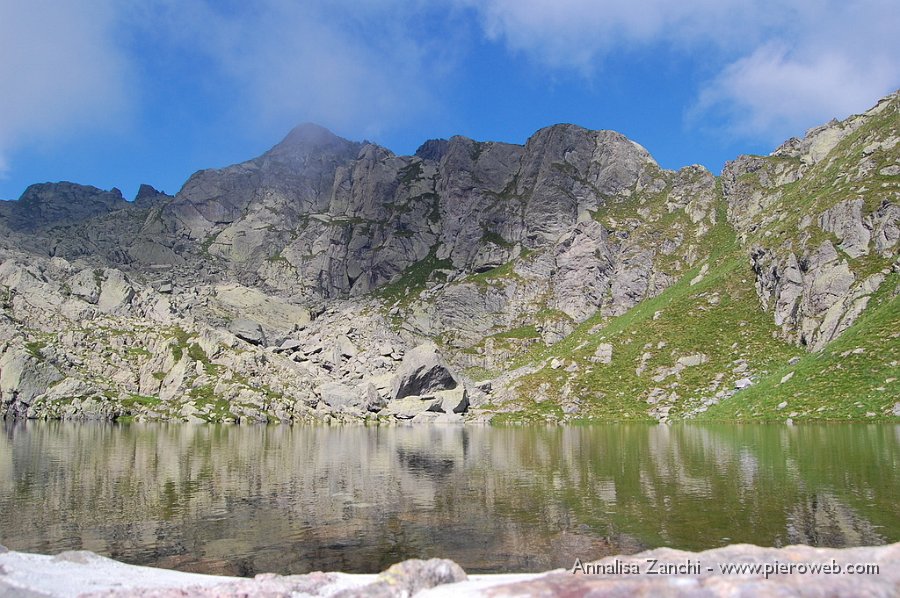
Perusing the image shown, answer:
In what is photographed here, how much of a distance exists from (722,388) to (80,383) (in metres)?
198

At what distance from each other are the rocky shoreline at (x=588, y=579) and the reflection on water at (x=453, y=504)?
29.5 ft

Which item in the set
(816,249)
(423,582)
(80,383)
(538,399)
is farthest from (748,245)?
(80,383)

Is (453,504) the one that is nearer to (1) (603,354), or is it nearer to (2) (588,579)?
(2) (588,579)

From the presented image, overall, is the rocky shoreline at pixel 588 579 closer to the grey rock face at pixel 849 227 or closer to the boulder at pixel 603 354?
the grey rock face at pixel 849 227

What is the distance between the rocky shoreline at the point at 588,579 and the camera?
475 inches

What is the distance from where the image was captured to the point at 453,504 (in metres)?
41.3

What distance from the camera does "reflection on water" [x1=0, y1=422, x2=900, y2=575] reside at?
93.1 ft

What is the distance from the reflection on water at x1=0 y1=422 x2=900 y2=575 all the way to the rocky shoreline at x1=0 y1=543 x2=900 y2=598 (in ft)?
29.5


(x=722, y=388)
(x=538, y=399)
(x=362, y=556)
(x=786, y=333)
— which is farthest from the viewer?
(x=538, y=399)

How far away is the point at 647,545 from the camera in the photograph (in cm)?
2806

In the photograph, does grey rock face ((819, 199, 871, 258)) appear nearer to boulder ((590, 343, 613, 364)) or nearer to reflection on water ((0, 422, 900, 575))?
boulder ((590, 343, 613, 364))

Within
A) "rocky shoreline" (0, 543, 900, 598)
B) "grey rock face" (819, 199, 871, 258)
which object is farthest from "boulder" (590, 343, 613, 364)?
"rocky shoreline" (0, 543, 900, 598)

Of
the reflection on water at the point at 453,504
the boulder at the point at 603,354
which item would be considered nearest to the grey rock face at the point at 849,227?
the boulder at the point at 603,354

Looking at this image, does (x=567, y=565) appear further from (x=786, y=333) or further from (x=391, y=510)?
(x=786, y=333)
